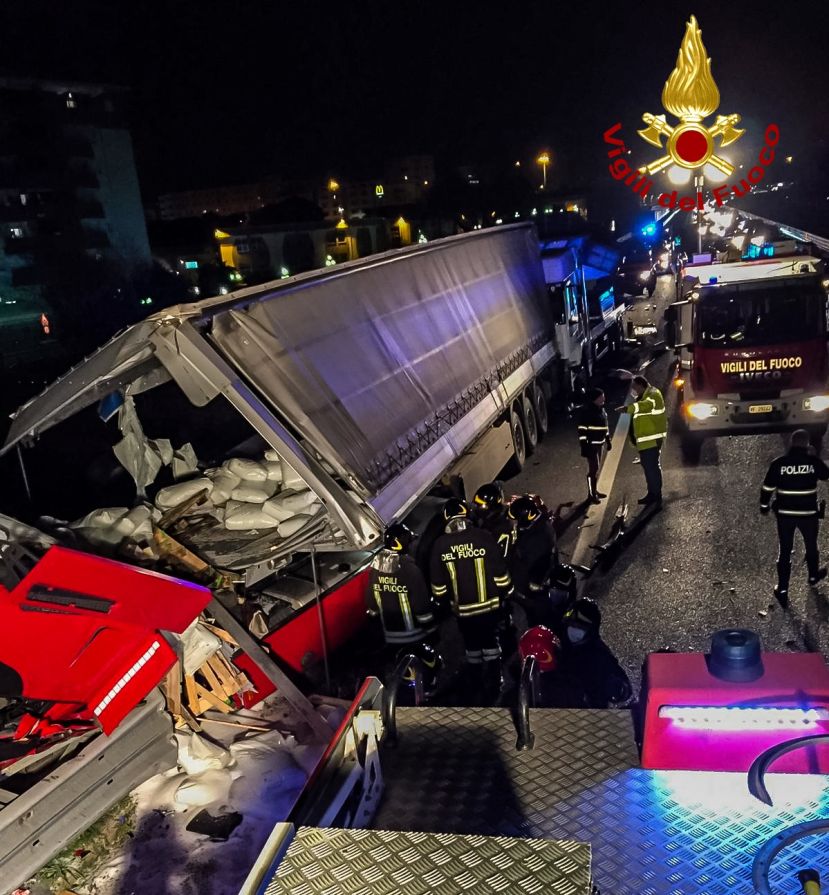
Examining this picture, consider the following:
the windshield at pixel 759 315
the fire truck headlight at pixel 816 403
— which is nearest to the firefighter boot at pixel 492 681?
the fire truck headlight at pixel 816 403

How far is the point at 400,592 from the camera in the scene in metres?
5.91

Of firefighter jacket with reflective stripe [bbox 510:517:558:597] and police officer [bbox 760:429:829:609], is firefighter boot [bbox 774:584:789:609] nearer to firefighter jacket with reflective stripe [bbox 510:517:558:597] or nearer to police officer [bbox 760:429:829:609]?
police officer [bbox 760:429:829:609]

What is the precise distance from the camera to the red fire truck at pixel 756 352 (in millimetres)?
11117

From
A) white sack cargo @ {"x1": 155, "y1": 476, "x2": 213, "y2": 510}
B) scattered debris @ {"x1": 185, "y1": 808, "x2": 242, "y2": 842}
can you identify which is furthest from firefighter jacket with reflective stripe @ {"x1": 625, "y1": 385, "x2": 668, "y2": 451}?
scattered debris @ {"x1": 185, "y1": 808, "x2": 242, "y2": 842}

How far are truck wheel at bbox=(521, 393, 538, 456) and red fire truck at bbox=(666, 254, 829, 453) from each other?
2.50 m

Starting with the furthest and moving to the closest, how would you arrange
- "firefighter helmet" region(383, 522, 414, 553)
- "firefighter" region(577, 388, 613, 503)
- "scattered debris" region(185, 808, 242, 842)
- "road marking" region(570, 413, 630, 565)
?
"firefighter" region(577, 388, 613, 503) → "road marking" region(570, 413, 630, 565) → "firefighter helmet" region(383, 522, 414, 553) → "scattered debris" region(185, 808, 242, 842)

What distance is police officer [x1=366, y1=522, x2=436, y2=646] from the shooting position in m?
5.89

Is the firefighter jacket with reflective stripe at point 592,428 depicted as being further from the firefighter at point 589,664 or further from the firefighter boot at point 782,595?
the firefighter at point 589,664

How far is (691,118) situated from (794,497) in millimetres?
18967

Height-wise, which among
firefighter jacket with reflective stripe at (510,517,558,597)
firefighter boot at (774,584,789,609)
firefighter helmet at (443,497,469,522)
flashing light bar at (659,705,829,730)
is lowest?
firefighter boot at (774,584,789,609)

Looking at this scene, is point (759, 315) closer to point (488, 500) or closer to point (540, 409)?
point (540, 409)

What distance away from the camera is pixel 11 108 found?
4022 centimetres

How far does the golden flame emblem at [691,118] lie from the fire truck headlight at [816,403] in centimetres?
1226

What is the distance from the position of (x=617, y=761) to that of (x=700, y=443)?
965cm
